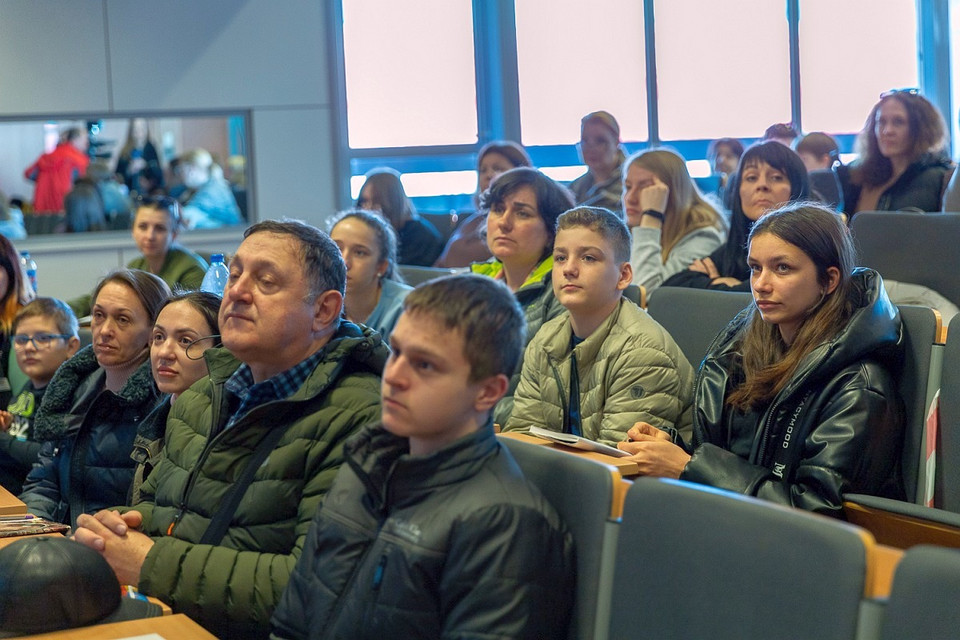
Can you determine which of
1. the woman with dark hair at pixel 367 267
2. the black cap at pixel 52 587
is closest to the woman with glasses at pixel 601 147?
the woman with dark hair at pixel 367 267

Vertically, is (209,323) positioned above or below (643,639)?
above

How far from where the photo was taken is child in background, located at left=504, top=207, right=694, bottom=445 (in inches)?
106

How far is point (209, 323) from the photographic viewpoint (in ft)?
8.55

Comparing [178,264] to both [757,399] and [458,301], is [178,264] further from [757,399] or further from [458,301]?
[458,301]

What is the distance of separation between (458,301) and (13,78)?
20.9 feet

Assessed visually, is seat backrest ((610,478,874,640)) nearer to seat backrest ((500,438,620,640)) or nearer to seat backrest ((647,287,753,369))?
seat backrest ((500,438,620,640))

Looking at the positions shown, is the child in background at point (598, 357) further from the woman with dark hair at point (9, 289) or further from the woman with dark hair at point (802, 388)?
the woman with dark hair at point (9, 289)

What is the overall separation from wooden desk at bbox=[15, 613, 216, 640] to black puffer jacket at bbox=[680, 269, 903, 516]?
1.11 meters

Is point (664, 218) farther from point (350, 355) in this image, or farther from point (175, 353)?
point (350, 355)

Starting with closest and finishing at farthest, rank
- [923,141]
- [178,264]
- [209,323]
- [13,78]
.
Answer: [209,323], [923,141], [178,264], [13,78]

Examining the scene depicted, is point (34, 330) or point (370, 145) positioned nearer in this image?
point (34, 330)

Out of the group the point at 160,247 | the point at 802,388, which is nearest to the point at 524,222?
the point at 802,388

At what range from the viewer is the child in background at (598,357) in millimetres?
2701

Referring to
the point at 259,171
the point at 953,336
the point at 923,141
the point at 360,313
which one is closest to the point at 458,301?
the point at 953,336
